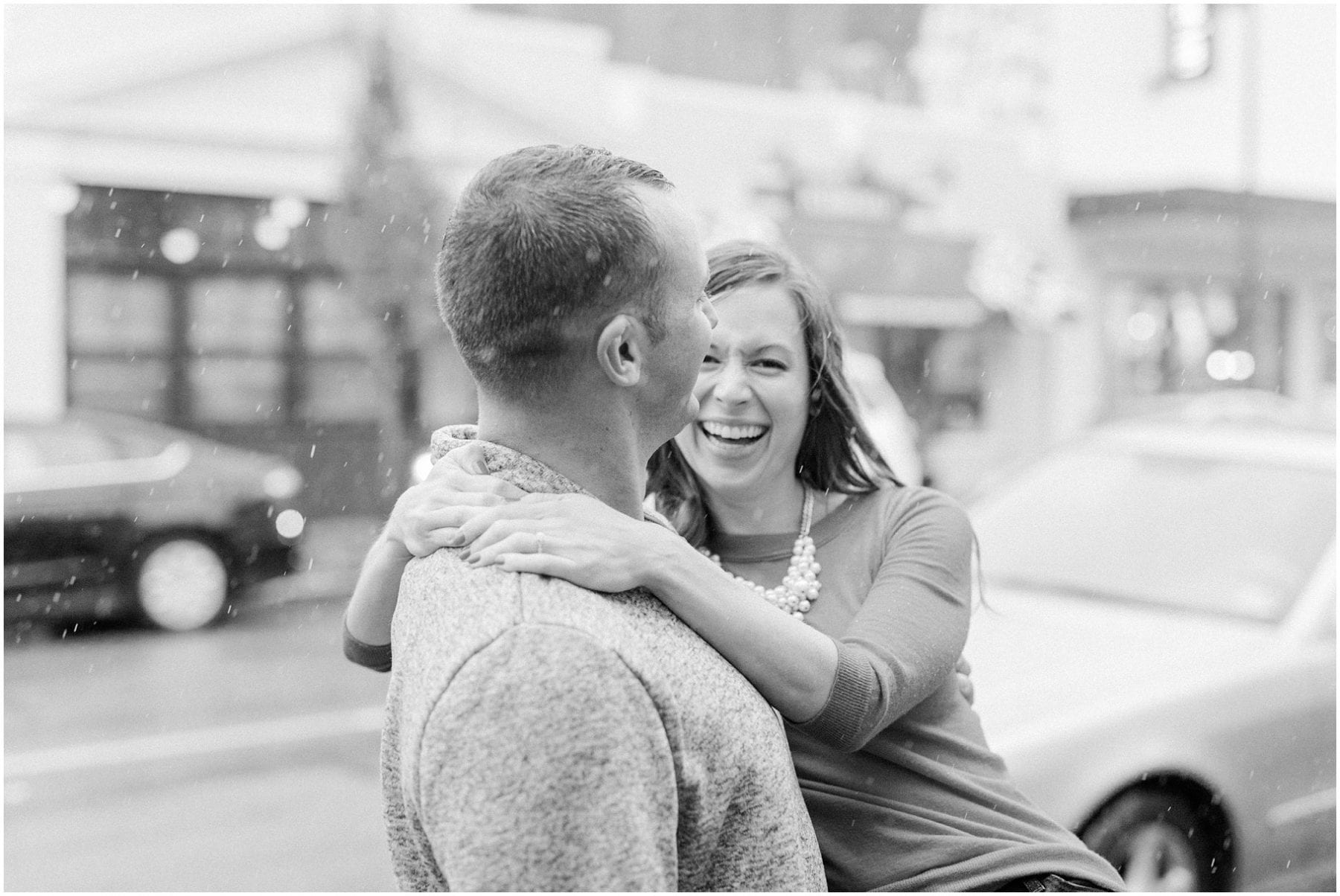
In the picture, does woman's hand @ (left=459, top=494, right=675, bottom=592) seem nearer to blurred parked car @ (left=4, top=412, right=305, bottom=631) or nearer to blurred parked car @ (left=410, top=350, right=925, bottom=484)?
blurred parked car @ (left=410, top=350, right=925, bottom=484)

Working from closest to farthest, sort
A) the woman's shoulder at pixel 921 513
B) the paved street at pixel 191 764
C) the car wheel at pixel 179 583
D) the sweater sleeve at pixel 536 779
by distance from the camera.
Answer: the sweater sleeve at pixel 536 779 → the woman's shoulder at pixel 921 513 → the paved street at pixel 191 764 → the car wheel at pixel 179 583

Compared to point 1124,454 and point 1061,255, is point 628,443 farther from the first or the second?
point 1061,255

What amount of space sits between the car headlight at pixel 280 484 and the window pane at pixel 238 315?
538 centimetres

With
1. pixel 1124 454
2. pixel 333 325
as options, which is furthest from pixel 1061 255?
pixel 1124 454

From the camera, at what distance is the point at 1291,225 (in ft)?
73.0

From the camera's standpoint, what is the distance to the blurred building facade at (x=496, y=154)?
14977 millimetres

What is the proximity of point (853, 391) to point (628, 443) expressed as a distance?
3.18ft

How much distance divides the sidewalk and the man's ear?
9699 mm

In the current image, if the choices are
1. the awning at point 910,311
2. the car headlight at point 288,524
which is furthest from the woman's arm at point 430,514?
the awning at point 910,311

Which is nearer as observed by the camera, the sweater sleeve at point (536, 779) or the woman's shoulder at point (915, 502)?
the sweater sleeve at point (536, 779)

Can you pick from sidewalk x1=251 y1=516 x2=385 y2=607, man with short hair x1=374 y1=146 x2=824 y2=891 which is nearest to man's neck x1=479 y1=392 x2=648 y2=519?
man with short hair x1=374 y1=146 x2=824 y2=891

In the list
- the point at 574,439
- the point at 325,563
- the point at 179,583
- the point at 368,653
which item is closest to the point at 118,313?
the point at 325,563

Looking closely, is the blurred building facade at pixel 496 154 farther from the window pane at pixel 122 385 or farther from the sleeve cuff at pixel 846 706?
the sleeve cuff at pixel 846 706

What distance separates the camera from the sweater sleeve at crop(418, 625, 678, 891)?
123 centimetres
